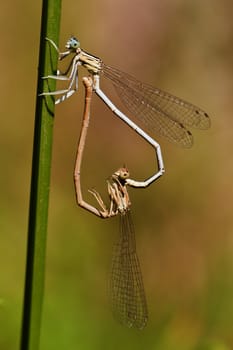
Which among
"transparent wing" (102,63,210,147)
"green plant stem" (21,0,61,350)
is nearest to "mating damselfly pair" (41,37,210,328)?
"transparent wing" (102,63,210,147)

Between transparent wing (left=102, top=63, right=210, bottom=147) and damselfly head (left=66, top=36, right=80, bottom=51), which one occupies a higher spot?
damselfly head (left=66, top=36, right=80, bottom=51)

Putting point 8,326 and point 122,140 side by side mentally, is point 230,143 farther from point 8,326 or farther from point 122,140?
point 8,326

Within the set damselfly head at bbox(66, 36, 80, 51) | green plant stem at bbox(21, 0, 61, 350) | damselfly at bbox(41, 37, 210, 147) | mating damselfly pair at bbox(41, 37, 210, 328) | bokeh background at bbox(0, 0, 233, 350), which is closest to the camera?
green plant stem at bbox(21, 0, 61, 350)

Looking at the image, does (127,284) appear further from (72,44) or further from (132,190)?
(72,44)

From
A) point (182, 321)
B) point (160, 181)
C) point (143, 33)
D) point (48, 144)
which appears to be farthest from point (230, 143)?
point (48, 144)

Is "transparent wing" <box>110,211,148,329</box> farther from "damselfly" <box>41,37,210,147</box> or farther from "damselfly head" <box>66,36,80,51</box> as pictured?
"damselfly head" <box>66,36,80,51</box>

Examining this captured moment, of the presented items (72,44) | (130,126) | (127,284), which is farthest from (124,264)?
(72,44)
